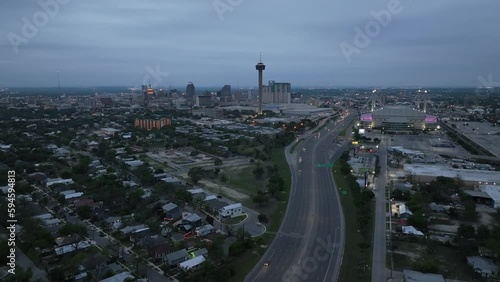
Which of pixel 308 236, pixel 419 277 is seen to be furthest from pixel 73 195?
pixel 419 277

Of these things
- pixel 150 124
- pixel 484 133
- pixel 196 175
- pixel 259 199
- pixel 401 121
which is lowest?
pixel 259 199

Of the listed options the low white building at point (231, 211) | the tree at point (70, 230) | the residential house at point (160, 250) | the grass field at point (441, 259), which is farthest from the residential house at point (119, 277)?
the grass field at point (441, 259)

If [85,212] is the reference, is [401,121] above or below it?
above

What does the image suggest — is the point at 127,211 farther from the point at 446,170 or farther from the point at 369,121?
the point at 369,121

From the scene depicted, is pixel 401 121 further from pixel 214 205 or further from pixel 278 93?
pixel 278 93

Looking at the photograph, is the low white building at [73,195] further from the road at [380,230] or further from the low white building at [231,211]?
the road at [380,230]

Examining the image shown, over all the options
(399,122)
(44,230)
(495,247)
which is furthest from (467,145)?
(44,230)
